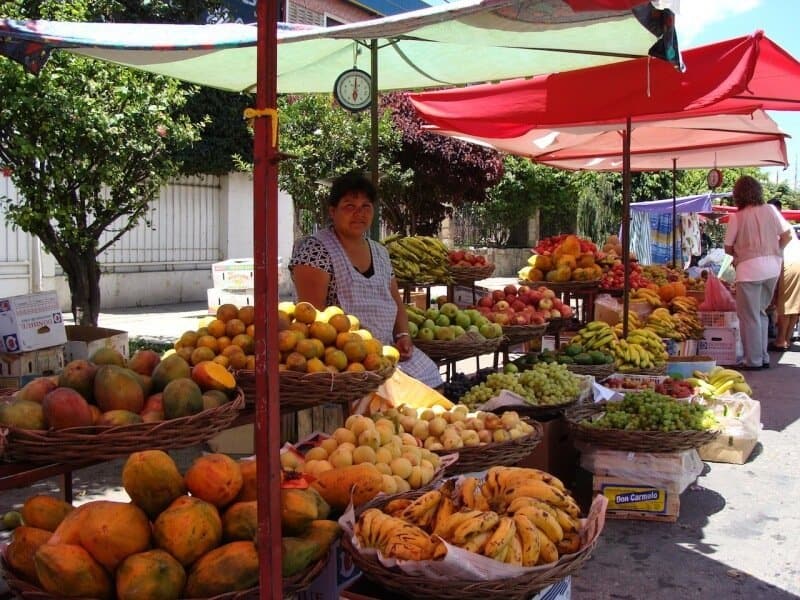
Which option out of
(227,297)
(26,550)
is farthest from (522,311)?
(26,550)

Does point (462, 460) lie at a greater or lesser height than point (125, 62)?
lesser

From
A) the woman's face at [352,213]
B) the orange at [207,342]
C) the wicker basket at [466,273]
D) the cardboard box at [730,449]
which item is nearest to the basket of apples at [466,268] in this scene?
the wicker basket at [466,273]

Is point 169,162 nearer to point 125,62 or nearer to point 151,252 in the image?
point 125,62

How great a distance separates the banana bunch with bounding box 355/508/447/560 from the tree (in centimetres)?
472

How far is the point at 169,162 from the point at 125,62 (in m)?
Result: 2.14

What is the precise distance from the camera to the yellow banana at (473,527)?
2285 millimetres

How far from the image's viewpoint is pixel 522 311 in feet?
21.9

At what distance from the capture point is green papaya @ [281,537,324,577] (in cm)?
206

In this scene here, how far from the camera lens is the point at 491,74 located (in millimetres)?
5859

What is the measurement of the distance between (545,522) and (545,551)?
0.37ft

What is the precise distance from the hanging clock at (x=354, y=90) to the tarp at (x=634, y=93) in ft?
5.84

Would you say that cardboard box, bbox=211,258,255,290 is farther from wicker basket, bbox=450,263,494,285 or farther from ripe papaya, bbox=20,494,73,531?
ripe papaya, bbox=20,494,73,531

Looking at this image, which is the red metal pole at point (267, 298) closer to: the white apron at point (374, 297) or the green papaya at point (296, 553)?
the green papaya at point (296, 553)

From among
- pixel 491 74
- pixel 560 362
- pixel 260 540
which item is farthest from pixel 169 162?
pixel 260 540
